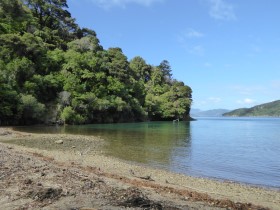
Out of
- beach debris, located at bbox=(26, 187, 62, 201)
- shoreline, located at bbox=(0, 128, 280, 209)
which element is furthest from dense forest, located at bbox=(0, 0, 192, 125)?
beach debris, located at bbox=(26, 187, 62, 201)

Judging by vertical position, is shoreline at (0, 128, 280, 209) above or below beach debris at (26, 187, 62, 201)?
below

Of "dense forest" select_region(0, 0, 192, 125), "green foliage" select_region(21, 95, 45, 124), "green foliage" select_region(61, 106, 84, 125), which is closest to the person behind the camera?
"green foliage" select_region(21, 95, 45, 124)

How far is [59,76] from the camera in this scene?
78.8 meters

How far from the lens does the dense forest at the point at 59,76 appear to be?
63969 mm

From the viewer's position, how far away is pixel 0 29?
75500 mm

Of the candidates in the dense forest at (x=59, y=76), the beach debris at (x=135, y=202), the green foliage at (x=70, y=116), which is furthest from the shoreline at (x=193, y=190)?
the green foliage at (x=70, y=116)

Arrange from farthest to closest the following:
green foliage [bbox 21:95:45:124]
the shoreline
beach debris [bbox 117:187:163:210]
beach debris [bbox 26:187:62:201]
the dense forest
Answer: the dense forest
green foliage [bbox 21:95:45:124]
the shoreline
beach debris [bbox 26:187:62:201]
beach debris [bbox 117:187:163:210]

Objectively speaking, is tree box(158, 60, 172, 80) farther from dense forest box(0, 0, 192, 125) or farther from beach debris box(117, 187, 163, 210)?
beach debris box(117, 187, 163, 210)

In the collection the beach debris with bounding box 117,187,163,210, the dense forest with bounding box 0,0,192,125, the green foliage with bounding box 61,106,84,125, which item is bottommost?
the beach debris with bounding box 117,187,163,210

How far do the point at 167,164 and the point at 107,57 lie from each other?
78801mm

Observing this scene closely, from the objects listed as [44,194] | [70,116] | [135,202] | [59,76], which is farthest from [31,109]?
[135,202]

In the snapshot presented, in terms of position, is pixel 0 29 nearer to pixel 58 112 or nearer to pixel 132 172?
pixel 58 112

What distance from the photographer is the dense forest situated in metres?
64.0

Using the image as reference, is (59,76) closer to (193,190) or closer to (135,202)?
(193,190)
